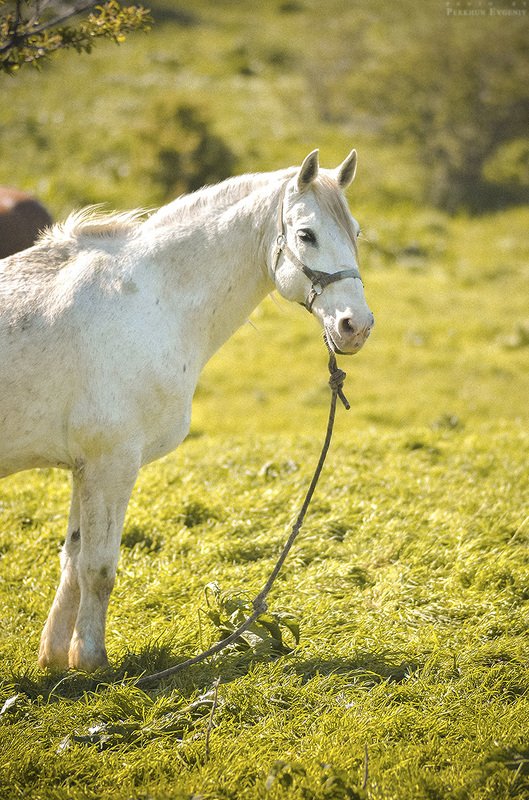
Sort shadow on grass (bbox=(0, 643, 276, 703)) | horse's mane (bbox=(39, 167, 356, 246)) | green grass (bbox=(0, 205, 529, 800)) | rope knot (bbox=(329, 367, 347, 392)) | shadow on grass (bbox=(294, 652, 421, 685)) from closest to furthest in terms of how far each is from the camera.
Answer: green grass (bbox=(0, 205, 529, 800))
shadow on grass (bbox=(0, 643, 276, 703))
shadow on grass (bbox=(294, 652, 421, 685))
rope knot (bbox=(329, 367, 347, 392))
horse's mane (bbox=(39, 167, 356, 246))

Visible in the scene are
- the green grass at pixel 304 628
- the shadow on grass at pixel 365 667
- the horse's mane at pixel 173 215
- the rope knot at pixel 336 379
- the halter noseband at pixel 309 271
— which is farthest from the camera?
the horse's mane at pixel 173 215

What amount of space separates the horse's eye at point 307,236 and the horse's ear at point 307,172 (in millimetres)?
232

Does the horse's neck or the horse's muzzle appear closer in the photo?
the horse's muzzle

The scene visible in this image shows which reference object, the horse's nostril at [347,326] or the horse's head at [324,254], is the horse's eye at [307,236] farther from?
the horse's nostril at [347,326]

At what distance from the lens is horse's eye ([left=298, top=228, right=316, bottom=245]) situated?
4.12m

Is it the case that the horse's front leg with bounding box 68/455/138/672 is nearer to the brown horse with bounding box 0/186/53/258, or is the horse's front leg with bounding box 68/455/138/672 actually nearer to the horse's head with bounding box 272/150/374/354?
the horse's head with bounding box 272/150/374/354

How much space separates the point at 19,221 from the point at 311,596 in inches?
196

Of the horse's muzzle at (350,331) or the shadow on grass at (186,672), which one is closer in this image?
the horse's muzzle at (350,331)

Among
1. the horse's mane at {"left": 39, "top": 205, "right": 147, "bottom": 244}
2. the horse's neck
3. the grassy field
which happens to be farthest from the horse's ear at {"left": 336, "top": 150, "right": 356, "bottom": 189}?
the horse's mane at {"left": 39, "top": 205, "right": 147, "bottom": 244}

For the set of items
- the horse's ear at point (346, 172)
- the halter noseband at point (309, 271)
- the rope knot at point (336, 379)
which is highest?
the horse's ear at point (346, 172)

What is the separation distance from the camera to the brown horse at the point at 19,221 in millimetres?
7641

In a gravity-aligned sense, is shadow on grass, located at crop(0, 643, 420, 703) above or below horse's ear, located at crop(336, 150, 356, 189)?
below

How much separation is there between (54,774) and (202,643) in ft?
3.99

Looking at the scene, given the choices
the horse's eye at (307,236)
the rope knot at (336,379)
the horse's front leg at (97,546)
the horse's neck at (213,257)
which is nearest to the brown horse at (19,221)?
the horse's neck at (213,257)
